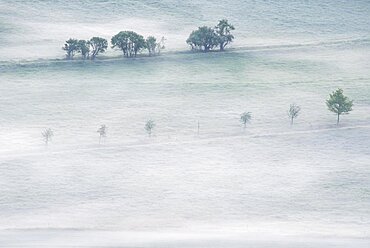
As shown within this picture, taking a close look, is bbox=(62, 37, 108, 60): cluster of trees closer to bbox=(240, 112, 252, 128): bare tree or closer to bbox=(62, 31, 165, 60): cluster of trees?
bbox=(62, 31, 165, 60): cluster of trees

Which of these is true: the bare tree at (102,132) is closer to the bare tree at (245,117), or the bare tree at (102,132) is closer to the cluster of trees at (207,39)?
the bare tree at (245,117)

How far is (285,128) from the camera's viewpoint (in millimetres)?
84875

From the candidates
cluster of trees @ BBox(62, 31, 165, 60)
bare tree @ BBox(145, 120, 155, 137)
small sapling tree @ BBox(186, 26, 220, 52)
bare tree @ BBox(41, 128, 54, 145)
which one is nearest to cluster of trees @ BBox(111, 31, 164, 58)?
cluster of trees @ BBox(62, 31, 165, 60)

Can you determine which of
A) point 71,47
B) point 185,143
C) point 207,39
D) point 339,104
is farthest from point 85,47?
point 339,104

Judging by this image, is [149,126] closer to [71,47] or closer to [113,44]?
[71,47]

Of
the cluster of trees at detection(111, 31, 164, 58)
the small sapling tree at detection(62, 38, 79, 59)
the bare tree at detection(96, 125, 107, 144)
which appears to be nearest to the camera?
the bare tree at detection(96, 125, 107, 144)

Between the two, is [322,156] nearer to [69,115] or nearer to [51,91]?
[69,115]

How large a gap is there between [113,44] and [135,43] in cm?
342

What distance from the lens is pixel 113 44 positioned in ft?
373

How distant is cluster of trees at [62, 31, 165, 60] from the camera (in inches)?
4390

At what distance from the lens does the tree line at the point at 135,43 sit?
112m

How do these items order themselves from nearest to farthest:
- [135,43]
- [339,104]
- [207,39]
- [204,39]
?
1. [339,104]
2. [135,43]
3. [204,39]
4. [207,39]

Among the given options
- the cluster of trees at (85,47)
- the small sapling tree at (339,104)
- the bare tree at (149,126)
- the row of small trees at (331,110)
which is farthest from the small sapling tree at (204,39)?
the bare tree at (149,126)

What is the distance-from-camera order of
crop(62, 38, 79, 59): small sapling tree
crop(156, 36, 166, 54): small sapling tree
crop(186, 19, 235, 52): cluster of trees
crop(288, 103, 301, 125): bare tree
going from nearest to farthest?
crop(288, 103, 301, 125): bare tree → crop(62, 38, 79, 59): small sapling tree → crop(156, 36, 166, 54): small sapling tree → crop(186, 19, 235, 52): cluster of trees
